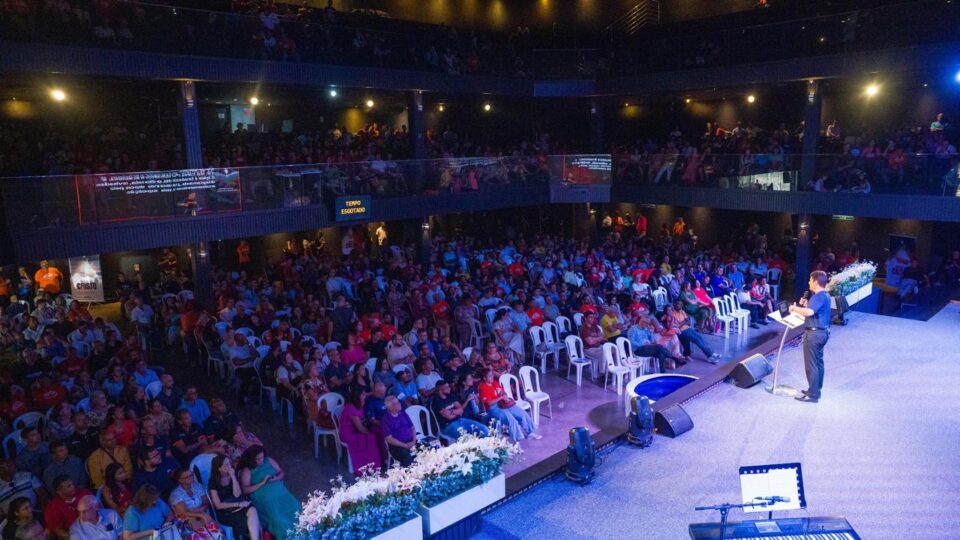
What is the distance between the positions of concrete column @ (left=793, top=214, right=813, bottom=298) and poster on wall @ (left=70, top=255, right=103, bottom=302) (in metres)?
18.7

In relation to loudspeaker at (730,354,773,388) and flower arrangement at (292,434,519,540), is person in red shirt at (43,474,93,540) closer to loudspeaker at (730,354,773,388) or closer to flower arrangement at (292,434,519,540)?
flower arrangement at (292,434,519,540)

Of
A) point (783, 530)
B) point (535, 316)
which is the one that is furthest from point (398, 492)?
point (535, 316)

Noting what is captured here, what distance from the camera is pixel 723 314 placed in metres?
14.3

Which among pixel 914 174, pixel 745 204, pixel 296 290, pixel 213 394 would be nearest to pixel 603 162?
pixel 745 204

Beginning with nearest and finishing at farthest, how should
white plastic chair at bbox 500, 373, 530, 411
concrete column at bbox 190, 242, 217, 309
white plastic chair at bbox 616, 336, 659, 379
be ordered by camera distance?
white plastic chair at bbox 500, 373, 530, 411 < white plastic chair at bbox 616, 336, 659, 379 < concrete column at bbox 190, 242, 217, 309

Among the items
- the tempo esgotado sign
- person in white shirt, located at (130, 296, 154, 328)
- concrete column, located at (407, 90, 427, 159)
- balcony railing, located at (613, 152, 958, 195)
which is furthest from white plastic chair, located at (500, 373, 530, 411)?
balcony railing, located at (613, 152, 958, 195)

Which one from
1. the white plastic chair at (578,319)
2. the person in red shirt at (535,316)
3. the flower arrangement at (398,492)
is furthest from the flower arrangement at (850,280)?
the flower arrangement at (398,492)

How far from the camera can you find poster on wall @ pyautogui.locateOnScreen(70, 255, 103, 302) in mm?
17422

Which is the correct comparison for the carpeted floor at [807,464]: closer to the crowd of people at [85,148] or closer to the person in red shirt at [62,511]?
the person in red shirt at [62,511]

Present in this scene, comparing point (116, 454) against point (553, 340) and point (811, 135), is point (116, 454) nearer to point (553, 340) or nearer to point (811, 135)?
point (553, 340)

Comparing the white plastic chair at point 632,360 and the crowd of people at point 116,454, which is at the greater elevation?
the crowd of people at point 116,454

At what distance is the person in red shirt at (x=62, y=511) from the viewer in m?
5.95

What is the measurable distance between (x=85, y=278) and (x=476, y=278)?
10.4m

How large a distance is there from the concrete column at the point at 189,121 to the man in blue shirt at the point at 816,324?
40.3 feet
